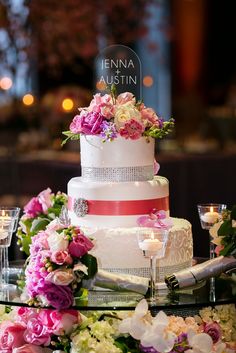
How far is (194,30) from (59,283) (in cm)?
1081

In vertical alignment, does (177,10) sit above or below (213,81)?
above

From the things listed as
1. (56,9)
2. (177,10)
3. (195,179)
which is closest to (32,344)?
(195,179)

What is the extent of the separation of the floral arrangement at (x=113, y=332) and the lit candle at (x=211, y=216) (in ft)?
1.67

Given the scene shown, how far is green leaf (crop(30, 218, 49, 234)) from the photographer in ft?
13.8

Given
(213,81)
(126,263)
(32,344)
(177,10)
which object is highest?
(177,10)

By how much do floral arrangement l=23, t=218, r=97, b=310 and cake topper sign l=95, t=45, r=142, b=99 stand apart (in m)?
0.86

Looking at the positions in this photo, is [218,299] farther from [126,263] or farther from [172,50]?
[172,50]

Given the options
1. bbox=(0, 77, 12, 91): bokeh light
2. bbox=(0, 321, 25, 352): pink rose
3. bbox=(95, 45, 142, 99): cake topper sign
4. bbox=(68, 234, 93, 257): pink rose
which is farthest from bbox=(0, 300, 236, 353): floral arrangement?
bbox=(0, 77, 12, 91): bokeh light

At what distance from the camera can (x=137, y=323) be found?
329cm

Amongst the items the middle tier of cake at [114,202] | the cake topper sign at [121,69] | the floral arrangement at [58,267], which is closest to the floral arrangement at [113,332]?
the floral arrangement at [58,267]

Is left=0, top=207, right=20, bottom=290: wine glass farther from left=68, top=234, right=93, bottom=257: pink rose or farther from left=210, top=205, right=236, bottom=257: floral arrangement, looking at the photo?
left=210, top=205, right=236, bottom=257: floral arrangement

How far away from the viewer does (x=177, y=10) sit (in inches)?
527

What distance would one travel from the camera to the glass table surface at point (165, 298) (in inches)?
131

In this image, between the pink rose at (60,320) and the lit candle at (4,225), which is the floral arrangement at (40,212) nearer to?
the lit candle at (4,225)
